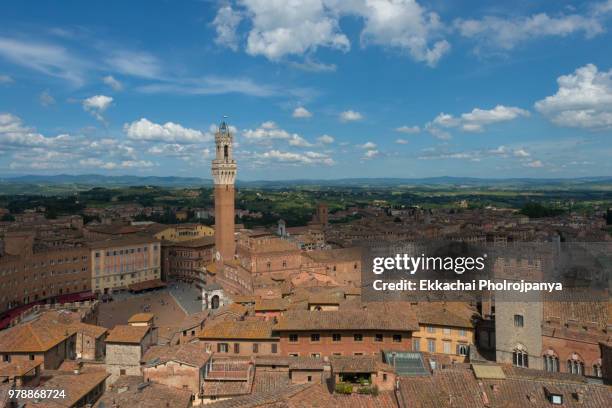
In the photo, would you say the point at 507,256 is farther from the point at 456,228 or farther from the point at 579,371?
the point at 456,228

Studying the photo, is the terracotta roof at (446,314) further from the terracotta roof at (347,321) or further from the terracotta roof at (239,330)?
the terracotta roof at (239,330)

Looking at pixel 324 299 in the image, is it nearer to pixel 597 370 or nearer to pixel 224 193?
pixel 597 370

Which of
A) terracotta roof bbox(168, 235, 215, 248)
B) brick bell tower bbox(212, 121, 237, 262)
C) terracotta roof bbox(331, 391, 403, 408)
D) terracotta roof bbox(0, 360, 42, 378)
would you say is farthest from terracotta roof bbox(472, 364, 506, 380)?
terracotta roof bbox(168, 235, 215, 248)

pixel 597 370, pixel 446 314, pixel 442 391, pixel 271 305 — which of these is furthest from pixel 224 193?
pixel 442 391

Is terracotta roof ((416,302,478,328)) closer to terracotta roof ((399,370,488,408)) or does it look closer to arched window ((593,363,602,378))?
arched window ((593,363,602,378))

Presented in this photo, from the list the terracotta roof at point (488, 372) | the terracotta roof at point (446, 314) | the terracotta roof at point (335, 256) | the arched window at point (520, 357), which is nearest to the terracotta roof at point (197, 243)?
the terracotta roof at point (335, 256)
